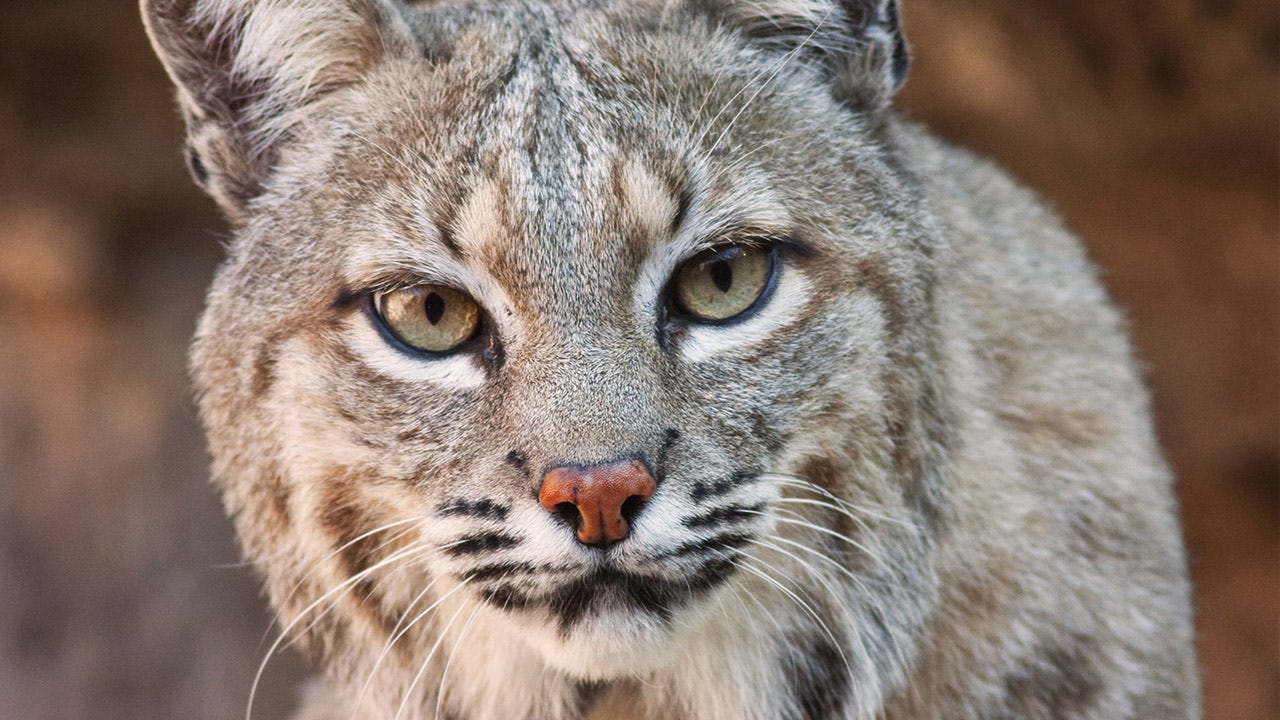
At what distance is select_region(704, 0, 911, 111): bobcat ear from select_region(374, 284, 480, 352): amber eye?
92 centimetres

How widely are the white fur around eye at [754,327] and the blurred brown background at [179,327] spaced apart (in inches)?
105

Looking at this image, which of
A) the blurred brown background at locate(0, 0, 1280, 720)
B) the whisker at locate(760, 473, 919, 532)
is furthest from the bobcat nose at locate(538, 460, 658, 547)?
the blurred brown background at locate(0, 0, 1280, 720)

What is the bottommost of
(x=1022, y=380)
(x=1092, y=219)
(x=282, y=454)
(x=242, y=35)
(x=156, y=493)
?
(x=156, y=493)

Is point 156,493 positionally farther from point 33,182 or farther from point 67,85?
point 67,85

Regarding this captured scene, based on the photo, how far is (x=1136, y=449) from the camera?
329cm

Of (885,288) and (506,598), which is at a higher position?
(885,288)

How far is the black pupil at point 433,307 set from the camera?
102 inches

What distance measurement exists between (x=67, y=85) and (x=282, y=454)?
3281 millimetres

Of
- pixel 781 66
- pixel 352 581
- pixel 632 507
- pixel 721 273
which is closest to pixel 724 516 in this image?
pixel 632 507

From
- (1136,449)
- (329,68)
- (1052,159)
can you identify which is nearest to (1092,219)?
(1052,159)

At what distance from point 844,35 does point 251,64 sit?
1.33 metres

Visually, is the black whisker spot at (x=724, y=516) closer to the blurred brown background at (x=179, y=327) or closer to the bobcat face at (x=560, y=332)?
the bobcat face at (x=560, y=332)

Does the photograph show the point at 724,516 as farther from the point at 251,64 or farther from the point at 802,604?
the point at 251,64

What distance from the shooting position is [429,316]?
2.59 m
